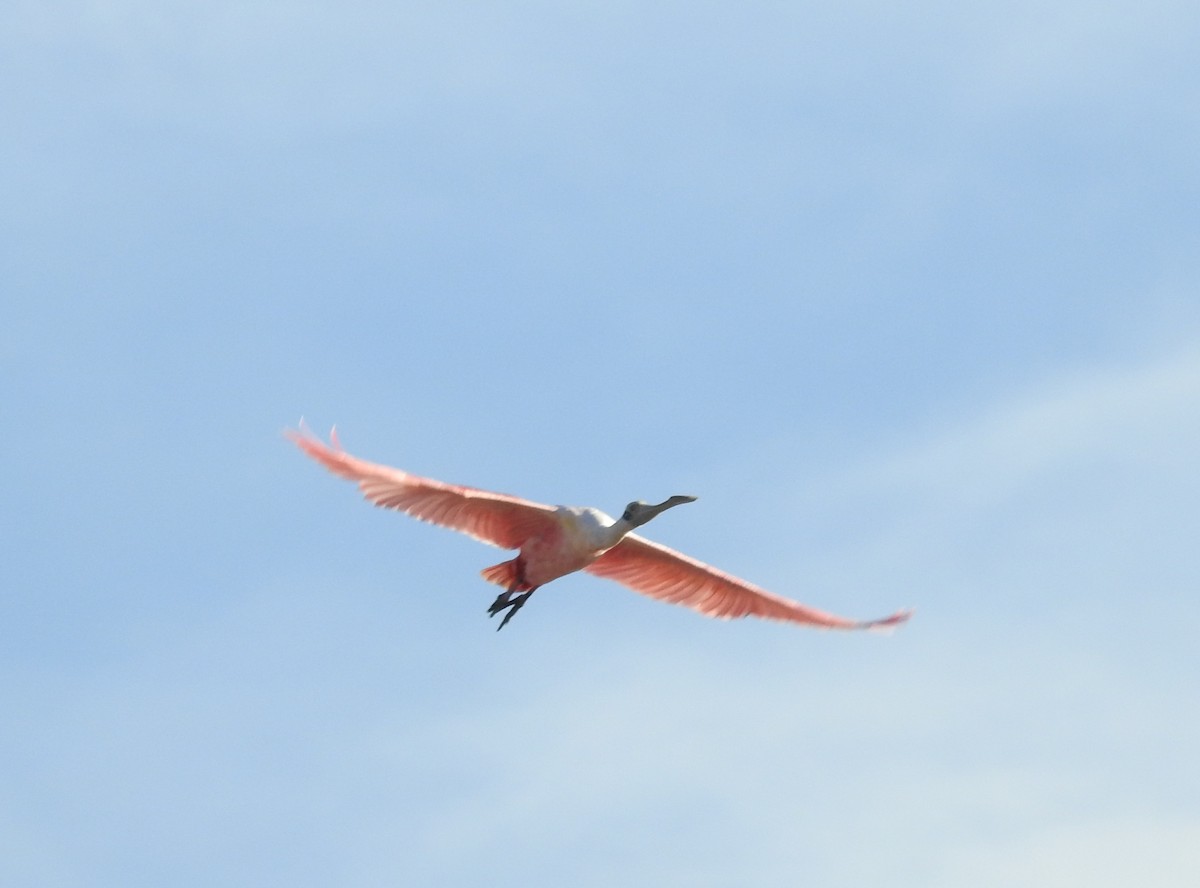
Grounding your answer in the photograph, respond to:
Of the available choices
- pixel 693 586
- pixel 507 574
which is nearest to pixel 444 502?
pixel 507 574

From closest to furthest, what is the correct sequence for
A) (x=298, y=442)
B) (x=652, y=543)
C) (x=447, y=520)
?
(x=298, y=442), (x=447, y=520), (x=652, y=543)

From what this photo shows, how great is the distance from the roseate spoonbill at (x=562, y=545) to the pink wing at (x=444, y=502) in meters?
0.01

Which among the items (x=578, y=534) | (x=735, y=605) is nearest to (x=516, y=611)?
(x=578, y=534)

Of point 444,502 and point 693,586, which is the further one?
point 693,586

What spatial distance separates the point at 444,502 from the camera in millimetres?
24125

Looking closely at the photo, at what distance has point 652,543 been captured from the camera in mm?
26484

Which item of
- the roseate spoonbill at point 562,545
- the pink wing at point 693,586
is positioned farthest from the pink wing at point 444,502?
the pink wing at point 693,586

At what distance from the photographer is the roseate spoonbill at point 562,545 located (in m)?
23.3

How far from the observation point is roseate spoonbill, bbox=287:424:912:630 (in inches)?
918

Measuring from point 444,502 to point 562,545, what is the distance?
171 centimetres

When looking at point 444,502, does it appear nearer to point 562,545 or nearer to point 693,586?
point 562,545

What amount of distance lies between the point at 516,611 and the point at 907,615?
14.9 ft

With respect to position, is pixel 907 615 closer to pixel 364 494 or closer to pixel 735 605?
pixel 735 605

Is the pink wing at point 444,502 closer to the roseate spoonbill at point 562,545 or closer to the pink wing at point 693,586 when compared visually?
the roseate spoonbill at point 562,545
